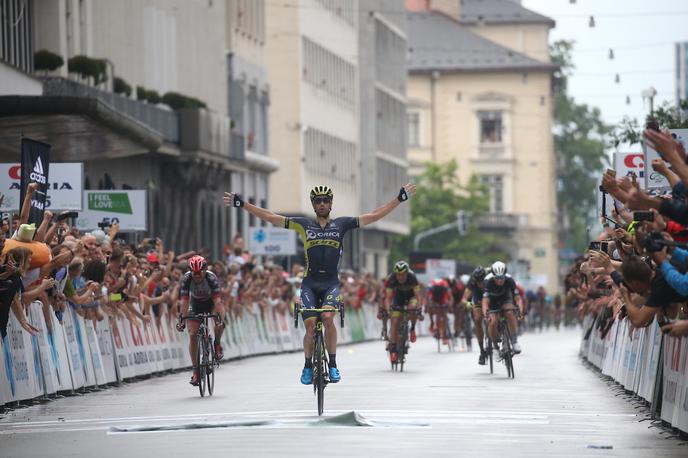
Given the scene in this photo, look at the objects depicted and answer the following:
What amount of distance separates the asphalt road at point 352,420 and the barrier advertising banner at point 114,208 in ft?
13.4

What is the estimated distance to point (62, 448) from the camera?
56.2 ft

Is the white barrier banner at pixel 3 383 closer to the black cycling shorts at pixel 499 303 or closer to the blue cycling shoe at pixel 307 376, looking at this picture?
the blue cycling shoe at pixel 307 376

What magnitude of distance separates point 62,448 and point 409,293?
18227mm

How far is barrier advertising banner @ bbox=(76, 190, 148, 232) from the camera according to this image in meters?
34.7

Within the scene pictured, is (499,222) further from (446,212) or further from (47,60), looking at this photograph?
(47,60)

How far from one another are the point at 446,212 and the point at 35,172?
294 ft

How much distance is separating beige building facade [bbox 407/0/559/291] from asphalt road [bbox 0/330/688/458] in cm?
9913

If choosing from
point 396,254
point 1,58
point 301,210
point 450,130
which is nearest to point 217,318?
point 1,58

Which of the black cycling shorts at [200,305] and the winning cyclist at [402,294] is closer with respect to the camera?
the black cycling shorts at [200,305]

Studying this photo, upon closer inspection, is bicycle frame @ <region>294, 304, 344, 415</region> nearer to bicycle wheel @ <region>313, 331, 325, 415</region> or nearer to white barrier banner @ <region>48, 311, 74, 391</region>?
bicycle wheel @ <region>313, 331, 325, 415</region>

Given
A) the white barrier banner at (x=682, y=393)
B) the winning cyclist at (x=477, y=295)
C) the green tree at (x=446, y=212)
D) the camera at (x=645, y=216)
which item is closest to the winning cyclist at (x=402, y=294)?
the winning cyclist at (x=477, y=295)

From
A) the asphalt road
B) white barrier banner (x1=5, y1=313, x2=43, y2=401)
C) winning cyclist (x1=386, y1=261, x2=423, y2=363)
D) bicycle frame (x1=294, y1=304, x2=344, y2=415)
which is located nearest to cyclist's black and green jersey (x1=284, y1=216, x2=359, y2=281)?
bicycle frame (x1=294, y1=304, x2=344, y2=415)

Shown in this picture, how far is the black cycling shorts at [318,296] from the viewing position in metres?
21.9

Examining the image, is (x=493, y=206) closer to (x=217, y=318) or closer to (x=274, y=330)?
(x=274, y=330)
